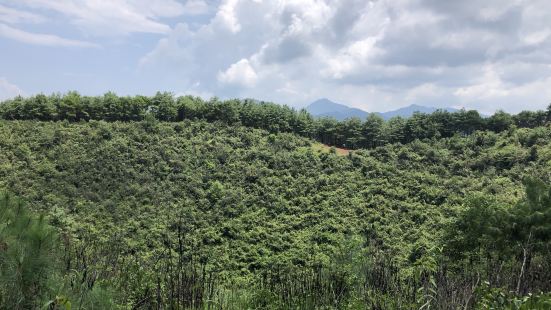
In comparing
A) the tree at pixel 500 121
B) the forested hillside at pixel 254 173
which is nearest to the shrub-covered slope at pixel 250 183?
the forested hillside at pixel 254 173

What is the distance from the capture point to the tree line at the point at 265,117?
49156 mm

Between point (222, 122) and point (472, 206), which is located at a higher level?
point (222, 122)

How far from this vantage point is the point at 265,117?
52.9 metres

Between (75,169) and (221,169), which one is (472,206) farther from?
(75,169)

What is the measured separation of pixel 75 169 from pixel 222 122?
1793cm

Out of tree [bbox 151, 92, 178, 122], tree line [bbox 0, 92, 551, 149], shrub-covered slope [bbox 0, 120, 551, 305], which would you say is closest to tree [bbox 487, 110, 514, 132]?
tree line [bbox 0, 92, 551, 149]

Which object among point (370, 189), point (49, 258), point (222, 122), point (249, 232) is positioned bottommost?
point (249, 232)

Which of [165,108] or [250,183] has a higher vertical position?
[165,108]

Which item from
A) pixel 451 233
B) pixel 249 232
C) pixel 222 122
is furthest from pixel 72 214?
pixel 451 233

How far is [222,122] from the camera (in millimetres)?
51469

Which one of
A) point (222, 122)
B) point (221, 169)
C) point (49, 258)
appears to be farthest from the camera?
point (222, 122)

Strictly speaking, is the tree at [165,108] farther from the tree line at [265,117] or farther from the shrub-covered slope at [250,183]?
the shrub-covered slope at [250,183]

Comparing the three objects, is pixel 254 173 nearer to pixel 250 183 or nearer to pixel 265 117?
pixel 250 183

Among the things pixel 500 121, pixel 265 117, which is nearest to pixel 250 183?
pixel 265 117
